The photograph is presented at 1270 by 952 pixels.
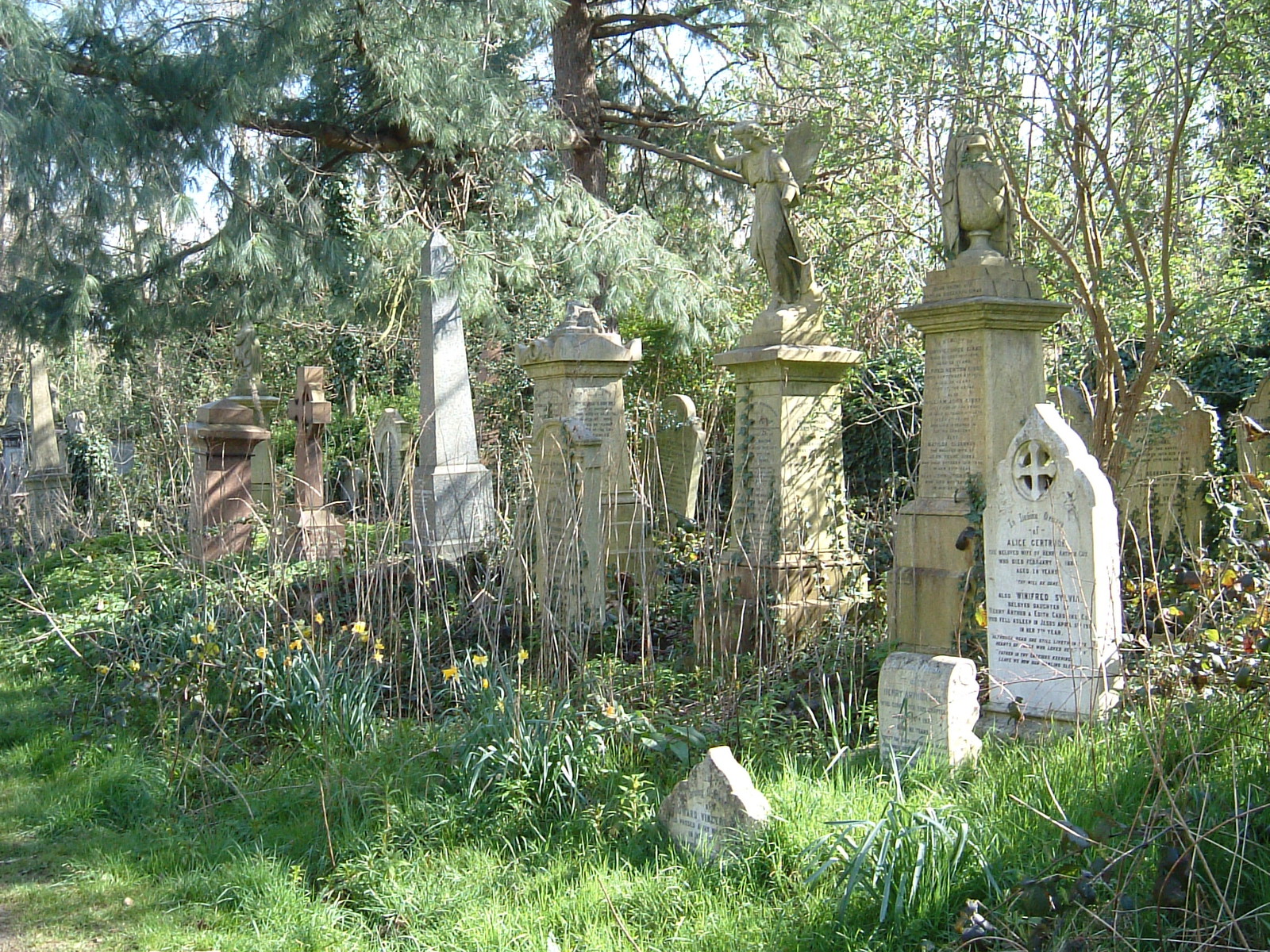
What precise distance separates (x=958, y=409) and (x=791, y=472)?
128 centimetres

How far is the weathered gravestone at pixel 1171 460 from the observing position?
8.12 metres

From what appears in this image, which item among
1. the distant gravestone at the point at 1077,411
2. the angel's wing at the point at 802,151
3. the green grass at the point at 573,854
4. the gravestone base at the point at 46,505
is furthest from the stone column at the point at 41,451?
the distant gravestone at the point at 1077,411

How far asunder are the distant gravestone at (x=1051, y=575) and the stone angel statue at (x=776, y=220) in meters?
3.49

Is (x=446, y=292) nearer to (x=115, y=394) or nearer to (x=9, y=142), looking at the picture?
(x=9, y=142)

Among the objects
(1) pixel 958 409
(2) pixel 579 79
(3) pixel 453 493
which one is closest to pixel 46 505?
(3) pixel 453 493

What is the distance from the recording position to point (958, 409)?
6.84 meters

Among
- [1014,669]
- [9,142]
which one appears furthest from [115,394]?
[1014,669]

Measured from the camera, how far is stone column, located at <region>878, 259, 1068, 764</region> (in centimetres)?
667

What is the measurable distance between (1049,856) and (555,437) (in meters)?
4.72

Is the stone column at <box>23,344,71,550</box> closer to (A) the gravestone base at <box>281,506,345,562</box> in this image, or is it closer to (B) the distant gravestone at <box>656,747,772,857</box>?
(A) the gravestone base at <box>281,506,345,562</box>

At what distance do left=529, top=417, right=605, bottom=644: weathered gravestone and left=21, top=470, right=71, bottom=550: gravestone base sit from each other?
14.6ft

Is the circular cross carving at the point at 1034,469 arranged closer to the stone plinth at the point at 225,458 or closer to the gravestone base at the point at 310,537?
the gravestone base at the point at 310,537

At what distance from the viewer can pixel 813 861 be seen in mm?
3615

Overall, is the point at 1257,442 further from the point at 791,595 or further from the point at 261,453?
the point at 261,453
